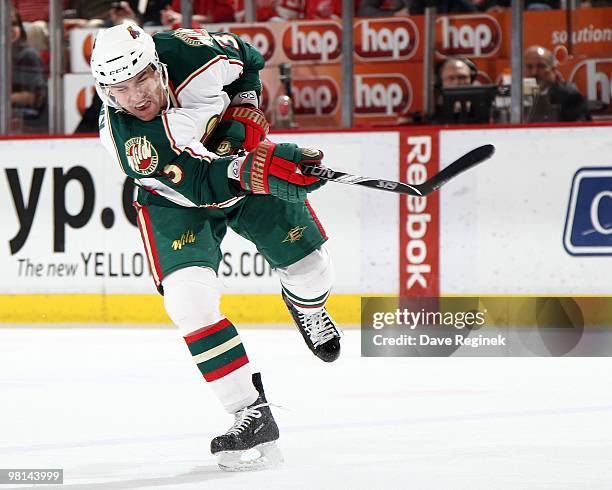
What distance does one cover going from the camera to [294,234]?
11.5 ft

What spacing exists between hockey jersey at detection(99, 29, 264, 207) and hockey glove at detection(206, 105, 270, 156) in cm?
5

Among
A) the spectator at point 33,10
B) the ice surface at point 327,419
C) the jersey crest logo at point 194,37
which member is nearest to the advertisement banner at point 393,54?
the spectator at point 33,10

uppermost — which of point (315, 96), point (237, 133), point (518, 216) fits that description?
point (315, 96)

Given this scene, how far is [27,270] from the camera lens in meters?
6.57

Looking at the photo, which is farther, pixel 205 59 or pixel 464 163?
pixel 205 59

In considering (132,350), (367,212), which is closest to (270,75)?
(367,212)

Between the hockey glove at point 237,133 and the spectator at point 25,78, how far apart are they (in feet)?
11.7

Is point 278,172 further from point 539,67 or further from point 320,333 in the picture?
point 539,67

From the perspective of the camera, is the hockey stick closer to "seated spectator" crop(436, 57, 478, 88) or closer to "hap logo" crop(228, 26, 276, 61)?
"seated spectator" crop(436, 57, 478, 88)

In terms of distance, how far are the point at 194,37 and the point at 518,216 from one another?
9.91ft

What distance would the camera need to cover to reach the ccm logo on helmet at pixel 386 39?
20.9 feet

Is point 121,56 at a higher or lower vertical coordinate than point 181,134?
higher

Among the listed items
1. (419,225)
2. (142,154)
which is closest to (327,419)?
(142,154)

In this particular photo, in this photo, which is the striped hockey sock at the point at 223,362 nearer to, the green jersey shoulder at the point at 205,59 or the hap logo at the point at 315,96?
the green jersey shoulder at the point at 205,59
